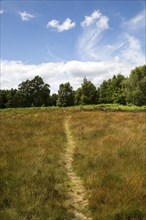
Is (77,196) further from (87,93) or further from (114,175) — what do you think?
(87,93)

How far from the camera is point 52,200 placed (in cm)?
704

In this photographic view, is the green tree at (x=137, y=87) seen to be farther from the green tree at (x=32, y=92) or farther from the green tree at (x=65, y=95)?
the green tree at (x=32, y=92)

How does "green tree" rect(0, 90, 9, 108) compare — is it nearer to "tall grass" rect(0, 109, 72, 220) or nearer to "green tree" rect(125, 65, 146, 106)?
"green tree" rect(125, 65, 146, 106)

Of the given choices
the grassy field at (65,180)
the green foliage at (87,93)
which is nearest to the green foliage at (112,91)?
the green foliage at (87,93)

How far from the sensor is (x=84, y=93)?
269 feet

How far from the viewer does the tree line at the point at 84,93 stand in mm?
64625

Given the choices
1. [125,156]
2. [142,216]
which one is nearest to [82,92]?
[125,156]

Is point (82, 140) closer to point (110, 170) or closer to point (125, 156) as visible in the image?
point (125, 156)

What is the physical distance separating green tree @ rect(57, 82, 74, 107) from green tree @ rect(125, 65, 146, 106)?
26626 millimetres

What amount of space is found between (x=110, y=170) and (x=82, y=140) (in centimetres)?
651

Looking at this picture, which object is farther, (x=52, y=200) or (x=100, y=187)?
(x=100, y=187)

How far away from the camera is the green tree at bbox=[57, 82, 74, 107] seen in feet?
287

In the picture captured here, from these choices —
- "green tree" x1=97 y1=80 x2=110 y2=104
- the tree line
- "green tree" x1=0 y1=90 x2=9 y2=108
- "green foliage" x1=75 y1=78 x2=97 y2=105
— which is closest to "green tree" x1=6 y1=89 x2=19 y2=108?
the tree line

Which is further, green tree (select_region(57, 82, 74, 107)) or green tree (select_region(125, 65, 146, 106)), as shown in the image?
green tree (select_region(57, 82, 74, 107))
